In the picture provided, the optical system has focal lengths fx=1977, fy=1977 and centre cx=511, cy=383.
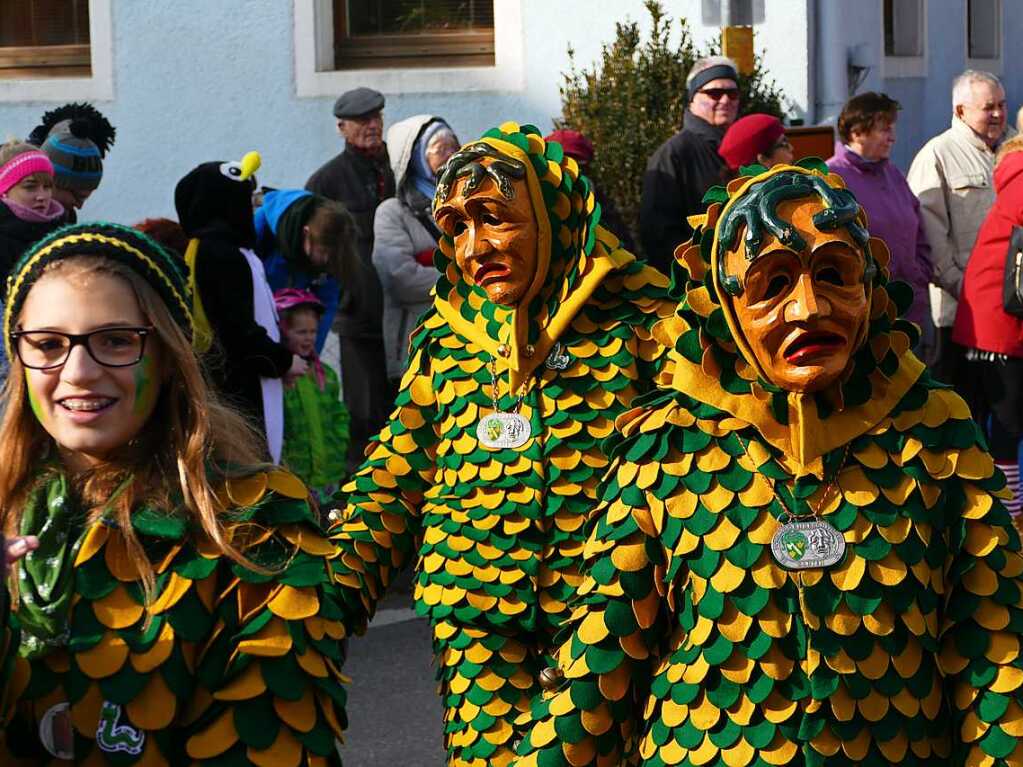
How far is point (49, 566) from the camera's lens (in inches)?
115

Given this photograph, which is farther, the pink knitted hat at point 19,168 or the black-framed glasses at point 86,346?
the pink knitted hat at point 19,168

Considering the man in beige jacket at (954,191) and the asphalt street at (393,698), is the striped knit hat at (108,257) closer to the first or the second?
the asphalt street at (393,698)

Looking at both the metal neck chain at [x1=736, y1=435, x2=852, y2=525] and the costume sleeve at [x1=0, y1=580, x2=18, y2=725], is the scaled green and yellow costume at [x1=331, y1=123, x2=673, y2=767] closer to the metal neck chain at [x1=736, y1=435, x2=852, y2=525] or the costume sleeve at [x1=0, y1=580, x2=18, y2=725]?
the metal neck chain at [x1=736, y1=435, x2=852, y2=525]

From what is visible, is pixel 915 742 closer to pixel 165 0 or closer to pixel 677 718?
pixel 677 718

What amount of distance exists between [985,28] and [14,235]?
42.9ft

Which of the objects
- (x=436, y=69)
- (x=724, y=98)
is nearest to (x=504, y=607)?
(x=724, y=98)

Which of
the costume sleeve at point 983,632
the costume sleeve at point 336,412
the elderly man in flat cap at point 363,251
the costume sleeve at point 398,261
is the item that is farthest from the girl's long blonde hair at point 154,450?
the costume sleeve at point 398,261

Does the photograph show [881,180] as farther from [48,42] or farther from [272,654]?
[272,654]

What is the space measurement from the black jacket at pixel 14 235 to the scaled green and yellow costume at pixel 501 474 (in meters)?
2.55

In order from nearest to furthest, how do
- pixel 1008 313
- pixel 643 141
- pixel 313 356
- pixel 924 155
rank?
pixel 313 356, pixel 1008 313, pixel 924 155, pixel 643 141

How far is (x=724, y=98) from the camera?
9273 mm

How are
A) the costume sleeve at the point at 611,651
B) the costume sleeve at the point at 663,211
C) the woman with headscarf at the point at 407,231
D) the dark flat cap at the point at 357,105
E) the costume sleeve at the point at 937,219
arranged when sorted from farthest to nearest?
the costume sleeve at the point at 937,219
the dark flat cap at the point at 357,105
the woman with headscarf at the point at 407,231
the costume sleeve at the point at 663,211
the costume sleeve at the point at 611,651

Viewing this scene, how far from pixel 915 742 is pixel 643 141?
8012 mm

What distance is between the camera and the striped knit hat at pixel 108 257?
3055 millimetres
